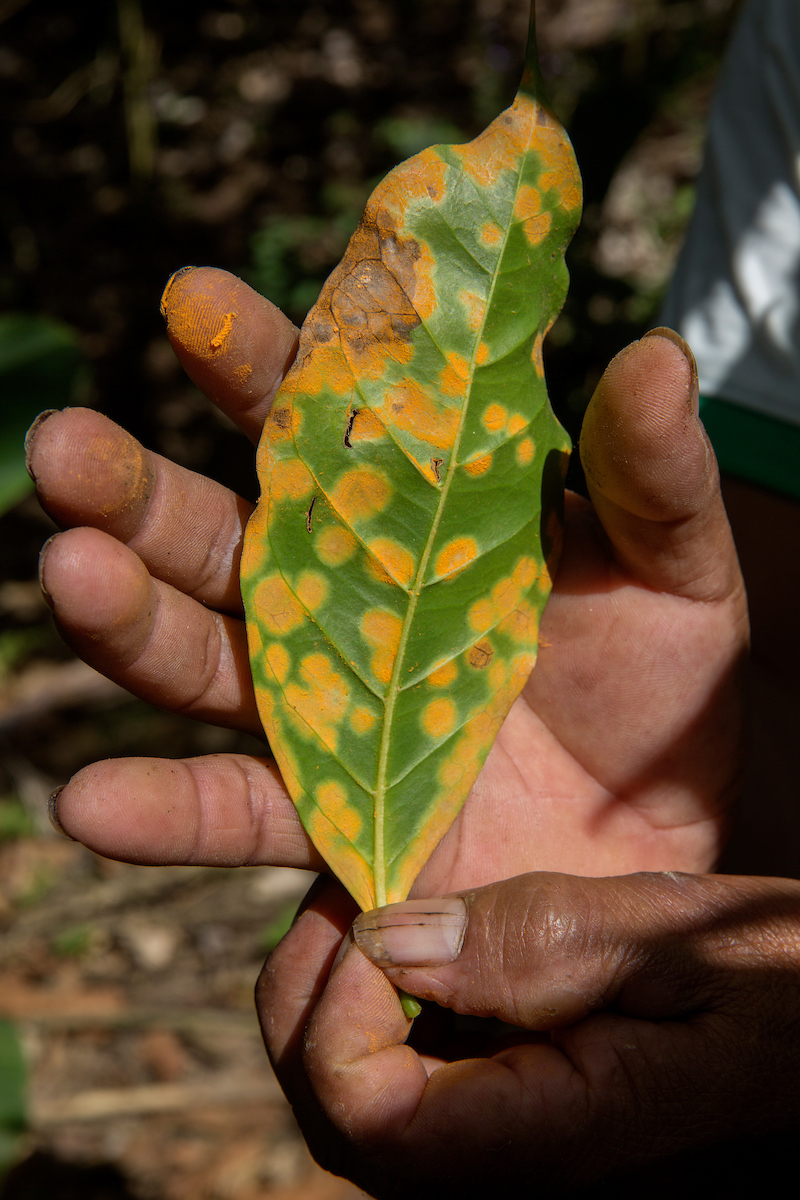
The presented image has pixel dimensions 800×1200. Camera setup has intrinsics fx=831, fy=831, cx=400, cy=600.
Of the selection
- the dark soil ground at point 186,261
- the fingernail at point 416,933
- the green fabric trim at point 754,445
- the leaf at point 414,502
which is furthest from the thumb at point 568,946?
the dark soil ground at point 186,261

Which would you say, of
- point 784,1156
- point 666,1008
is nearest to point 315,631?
point 666,1008

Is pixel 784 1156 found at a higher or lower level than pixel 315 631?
lower

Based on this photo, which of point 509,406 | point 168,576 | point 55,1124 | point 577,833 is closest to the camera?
point 509,406

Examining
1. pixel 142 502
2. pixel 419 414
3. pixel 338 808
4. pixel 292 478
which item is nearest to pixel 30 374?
pixel 142 502

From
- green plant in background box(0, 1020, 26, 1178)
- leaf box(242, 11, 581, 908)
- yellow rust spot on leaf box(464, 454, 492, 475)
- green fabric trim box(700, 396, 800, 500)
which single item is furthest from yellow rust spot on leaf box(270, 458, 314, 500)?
green plant in background box(0, 1020, 26, 1178)

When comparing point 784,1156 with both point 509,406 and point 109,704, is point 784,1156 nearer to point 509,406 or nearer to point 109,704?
point 509,406

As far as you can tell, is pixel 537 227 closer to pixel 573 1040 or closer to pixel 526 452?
pixel 526 452

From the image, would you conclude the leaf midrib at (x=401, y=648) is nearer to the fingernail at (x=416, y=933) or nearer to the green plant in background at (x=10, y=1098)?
the fingernail at (x=416, y=933)

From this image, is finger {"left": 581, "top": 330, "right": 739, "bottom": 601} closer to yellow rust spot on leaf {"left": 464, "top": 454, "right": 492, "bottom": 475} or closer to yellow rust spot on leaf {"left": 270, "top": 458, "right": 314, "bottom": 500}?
yellow rust spot on leaf {"left": 464, "top": 454, "right": 492, "bottom": 475}
